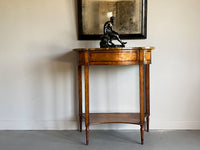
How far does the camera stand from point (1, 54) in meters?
2.30

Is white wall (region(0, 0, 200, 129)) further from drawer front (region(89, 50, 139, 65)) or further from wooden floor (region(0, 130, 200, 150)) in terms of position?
drawer front (region(89, 50, 139, 65))

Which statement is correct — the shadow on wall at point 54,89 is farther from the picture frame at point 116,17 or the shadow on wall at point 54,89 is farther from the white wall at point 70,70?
the picture frame at point 116,17

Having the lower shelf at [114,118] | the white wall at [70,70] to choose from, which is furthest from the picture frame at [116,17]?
the lower shelf at [114,118]

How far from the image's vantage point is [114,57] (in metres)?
1.82

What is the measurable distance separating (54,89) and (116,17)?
114 centimetres

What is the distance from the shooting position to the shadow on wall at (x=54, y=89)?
7.56ft

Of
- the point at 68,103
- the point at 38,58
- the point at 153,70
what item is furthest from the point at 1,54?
the point at 153,70

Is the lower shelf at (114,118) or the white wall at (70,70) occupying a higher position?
the white wall at (70,70)

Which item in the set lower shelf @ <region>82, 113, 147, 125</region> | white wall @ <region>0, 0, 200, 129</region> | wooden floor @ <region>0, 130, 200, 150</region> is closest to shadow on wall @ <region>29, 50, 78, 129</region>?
white wall @ <region>0, 0, 200, 129</region>

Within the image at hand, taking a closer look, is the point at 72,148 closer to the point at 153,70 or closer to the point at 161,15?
the point at 153,70

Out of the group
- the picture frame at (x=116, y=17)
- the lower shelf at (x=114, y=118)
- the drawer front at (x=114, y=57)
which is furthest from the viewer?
the picture frame at (x=116, y=17)

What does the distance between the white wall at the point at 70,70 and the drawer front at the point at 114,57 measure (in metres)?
0.46

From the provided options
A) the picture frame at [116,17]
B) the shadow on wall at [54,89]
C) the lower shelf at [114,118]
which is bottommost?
the lower shelf at [114,118]

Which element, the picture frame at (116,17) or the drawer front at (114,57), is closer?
the drawer front at (114,57)
